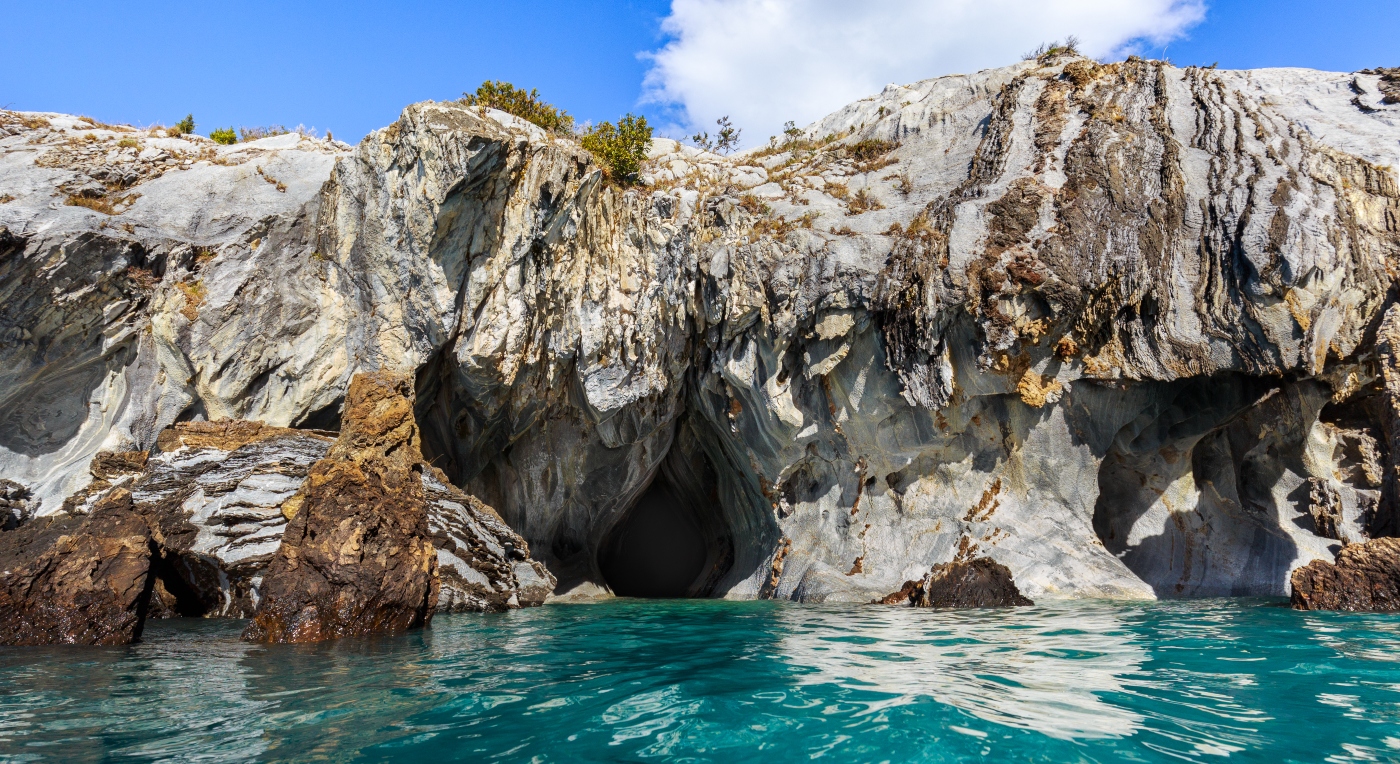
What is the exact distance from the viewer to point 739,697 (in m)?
5.86

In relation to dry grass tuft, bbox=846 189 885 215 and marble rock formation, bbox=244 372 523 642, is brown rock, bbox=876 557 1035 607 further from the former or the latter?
dry grass tuft, bbox=846 189 885 215

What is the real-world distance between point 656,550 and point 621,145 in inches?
575

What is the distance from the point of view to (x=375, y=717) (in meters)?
5.29

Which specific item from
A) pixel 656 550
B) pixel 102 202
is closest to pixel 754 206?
pixel 656 550

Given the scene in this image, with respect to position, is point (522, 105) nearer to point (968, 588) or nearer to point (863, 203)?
point (863, 203)

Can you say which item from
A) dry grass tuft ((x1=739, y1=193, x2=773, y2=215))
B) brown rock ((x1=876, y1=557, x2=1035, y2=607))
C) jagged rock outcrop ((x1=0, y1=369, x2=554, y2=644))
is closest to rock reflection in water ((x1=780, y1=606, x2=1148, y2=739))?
brown rock ((x1=876, y1=557, x2=1035, y2=607))

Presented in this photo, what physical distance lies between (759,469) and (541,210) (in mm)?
8197

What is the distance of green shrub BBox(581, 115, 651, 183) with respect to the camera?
2061 cm

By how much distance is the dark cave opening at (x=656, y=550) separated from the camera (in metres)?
26.7

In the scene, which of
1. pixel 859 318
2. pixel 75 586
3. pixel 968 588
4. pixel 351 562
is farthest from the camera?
pixel 859 318

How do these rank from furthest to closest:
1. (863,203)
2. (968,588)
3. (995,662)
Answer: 1. (863,203)
2. (968,588)
3. (995,662)

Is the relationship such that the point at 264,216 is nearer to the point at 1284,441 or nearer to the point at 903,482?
the point at 903,482

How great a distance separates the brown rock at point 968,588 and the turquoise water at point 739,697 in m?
4.04

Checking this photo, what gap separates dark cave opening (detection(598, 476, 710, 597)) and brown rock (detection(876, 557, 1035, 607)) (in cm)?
1229
